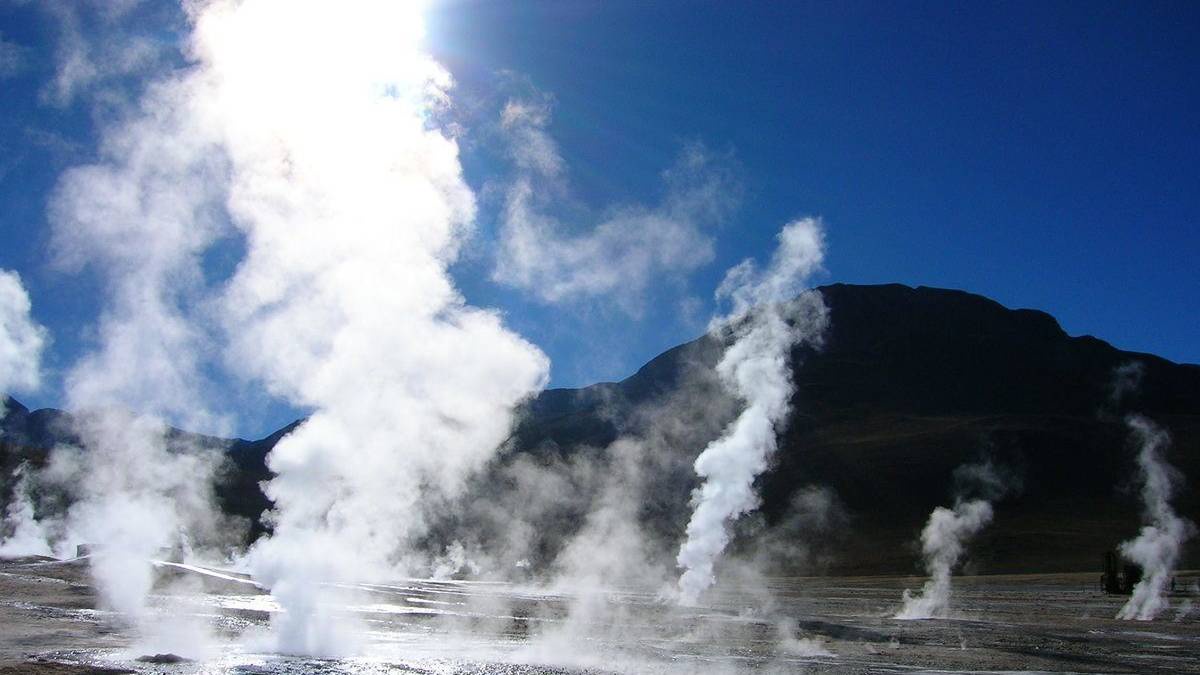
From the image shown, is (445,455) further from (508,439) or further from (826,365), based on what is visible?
(826,365)

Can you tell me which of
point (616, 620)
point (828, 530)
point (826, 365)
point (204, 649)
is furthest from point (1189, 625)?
point (826, 365)

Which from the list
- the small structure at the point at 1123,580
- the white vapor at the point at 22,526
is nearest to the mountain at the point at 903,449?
the white vapor at the point at 22,526

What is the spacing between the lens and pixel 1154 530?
61094 mm

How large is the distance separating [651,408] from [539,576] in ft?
307

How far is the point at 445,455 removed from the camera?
88188 millimetres

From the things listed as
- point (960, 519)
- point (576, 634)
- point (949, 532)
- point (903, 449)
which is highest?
point (903, 449)

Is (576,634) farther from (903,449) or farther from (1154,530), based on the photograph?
(903,449)

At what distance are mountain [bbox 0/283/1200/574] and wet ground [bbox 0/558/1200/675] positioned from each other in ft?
177

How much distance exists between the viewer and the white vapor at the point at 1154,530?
134 feet

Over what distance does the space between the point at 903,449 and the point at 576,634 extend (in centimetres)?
11509

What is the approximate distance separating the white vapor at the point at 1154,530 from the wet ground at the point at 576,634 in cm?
149

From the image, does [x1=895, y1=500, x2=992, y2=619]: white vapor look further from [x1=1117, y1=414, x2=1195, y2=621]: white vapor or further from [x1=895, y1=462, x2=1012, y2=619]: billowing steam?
[x1=1117, y1=414, x2=1195, y2=621]: white vapor

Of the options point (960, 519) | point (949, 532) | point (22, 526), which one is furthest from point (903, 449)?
point (22, 526)

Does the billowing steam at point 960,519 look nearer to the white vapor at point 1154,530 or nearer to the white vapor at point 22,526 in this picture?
the white vapor at point 1154,530
